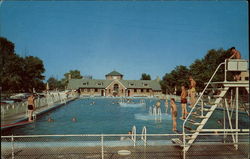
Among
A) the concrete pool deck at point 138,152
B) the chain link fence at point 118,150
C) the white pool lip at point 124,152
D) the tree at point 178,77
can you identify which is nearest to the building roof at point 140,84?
the tree at point 178,77

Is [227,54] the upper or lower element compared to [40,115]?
upper

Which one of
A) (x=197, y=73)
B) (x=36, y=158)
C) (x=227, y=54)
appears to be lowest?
(x=36, y=158)

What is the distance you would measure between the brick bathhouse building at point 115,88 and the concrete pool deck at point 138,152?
69.3 m

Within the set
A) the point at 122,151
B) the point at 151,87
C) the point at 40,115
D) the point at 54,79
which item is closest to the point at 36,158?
the point at 122,151

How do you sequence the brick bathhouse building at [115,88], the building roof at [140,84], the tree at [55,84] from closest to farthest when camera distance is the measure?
1. the brick bathhouse building at [115,88]
2. the building roof at [140,84]
3. the tree at [55,84]

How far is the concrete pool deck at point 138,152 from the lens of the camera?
26.5ft

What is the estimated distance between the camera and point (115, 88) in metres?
79.9

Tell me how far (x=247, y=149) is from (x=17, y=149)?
34.5 ft

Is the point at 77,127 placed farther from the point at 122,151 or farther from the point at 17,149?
the point at 122,151

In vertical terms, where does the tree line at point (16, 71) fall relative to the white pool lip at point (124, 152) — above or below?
above

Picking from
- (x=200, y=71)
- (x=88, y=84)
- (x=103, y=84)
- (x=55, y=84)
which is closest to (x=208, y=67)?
(x=200, y=71)

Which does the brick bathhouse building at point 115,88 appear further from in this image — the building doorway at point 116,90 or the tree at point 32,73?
the tree at point 32,73

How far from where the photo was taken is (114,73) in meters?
106

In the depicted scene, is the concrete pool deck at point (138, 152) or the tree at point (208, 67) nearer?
the concrete pool deck at point (138, 152)
